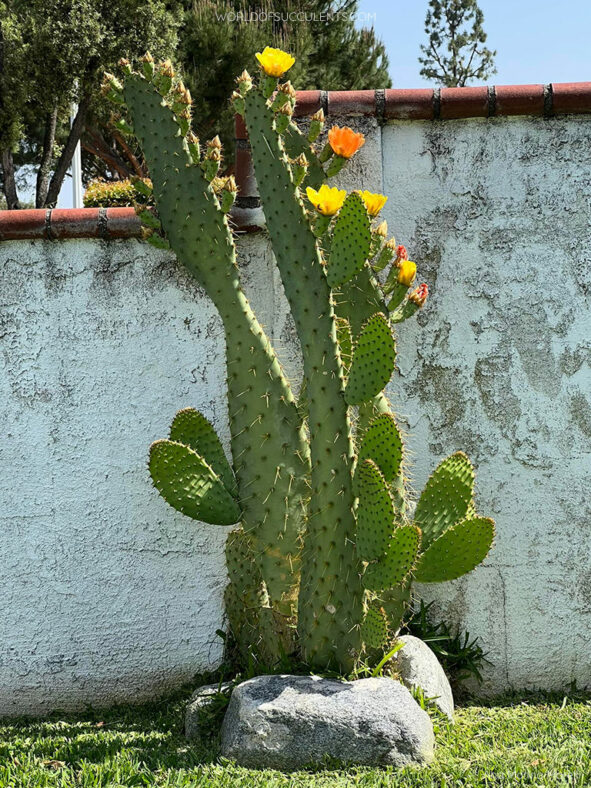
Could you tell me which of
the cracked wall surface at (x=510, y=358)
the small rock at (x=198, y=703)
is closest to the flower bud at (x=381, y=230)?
the cracked wall surface at (x=510, y=358)

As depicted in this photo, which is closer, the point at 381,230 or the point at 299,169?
the point at 299,169

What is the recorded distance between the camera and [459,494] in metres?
3.28

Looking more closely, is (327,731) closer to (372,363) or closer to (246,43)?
(372,363)

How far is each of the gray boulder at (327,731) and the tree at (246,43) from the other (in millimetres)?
10034

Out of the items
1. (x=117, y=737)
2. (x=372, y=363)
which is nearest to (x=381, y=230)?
(x=372, y=363)

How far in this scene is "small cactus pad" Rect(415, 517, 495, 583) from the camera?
314 cm

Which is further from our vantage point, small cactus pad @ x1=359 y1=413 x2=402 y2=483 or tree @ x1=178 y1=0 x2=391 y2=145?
tree @ x1=178 y1=0 x2=391 y2=145

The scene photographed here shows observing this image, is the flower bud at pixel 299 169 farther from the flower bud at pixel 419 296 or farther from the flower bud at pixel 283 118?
the flower bud at pixel 419 296

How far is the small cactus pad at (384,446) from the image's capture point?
304cm

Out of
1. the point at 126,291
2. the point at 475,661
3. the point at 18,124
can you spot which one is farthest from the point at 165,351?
the point at 18,124

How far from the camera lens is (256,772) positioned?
9.07 feet

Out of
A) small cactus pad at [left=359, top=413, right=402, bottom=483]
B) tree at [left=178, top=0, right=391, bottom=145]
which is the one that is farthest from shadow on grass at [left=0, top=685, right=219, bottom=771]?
tree at [left=178, top=0, right=391, bottom=145]

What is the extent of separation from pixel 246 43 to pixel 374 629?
10663 millimetres

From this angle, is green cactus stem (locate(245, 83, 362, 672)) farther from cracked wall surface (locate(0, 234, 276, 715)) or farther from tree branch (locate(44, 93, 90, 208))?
tree branch (locate(44, 93, 90, 208))
